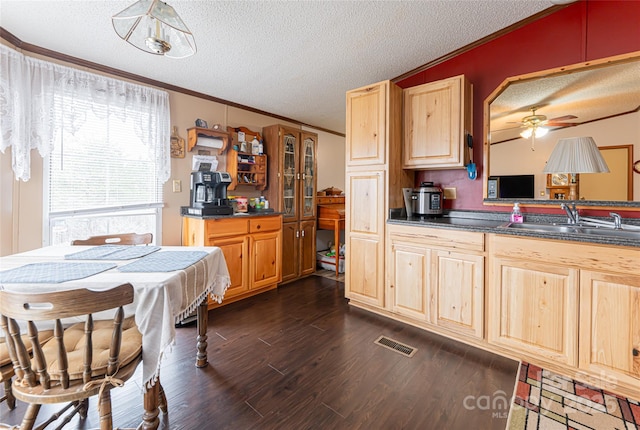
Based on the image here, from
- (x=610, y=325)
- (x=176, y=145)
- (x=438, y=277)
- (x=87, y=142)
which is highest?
(x=176, y=145)

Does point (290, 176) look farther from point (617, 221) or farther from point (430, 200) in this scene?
point (617, 221)

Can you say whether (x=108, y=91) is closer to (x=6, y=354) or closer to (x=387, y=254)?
(x=6, y=354)

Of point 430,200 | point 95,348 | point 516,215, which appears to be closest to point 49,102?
point 95,348

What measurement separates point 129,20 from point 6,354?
163 cm

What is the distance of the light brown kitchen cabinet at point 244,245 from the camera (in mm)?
2867

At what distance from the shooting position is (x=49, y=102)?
225 centimetres

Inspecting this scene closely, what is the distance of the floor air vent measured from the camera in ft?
6.91

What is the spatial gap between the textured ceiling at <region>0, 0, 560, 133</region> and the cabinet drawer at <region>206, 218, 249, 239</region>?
57.5 inches

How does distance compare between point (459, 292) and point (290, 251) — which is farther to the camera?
point (290, 251)

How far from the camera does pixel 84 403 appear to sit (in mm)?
1453

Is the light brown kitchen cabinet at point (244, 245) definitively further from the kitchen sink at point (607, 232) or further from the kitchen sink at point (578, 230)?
the kitchen sink at point (607, 232)

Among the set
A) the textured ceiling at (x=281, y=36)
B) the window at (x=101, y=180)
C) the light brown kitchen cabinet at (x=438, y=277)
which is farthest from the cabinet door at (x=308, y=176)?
the window at (x=101, y=180)

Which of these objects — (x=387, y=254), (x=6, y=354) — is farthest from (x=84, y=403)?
(x=387, y=254)

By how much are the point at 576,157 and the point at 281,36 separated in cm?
245
